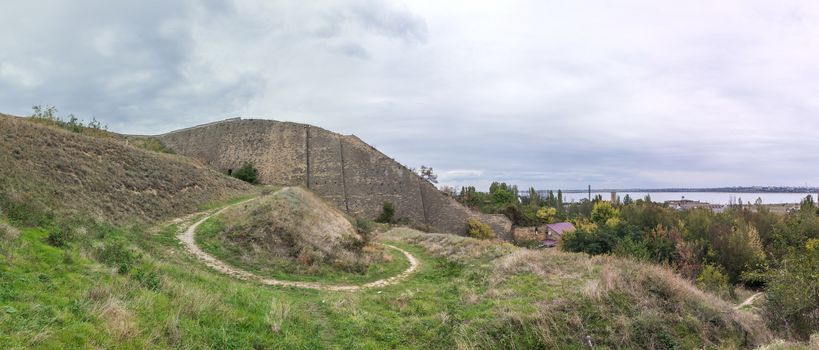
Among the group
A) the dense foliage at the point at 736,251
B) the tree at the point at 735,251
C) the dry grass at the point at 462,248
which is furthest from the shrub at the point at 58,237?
the tree at the point at 735,251

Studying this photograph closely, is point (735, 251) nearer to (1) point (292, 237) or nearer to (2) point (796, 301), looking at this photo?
(2) point (796, 301)

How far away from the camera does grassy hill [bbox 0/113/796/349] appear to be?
552 cm

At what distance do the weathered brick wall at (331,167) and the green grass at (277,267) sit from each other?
26440mm

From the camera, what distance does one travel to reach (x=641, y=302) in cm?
923

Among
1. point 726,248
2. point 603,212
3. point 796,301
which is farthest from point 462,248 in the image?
point 603,212

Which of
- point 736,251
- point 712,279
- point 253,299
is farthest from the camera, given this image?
point 736,251

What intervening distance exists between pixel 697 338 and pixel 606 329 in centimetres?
193

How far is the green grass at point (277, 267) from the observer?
1292cm

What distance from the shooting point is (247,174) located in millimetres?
40188

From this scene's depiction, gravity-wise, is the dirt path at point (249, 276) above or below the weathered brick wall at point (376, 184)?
below

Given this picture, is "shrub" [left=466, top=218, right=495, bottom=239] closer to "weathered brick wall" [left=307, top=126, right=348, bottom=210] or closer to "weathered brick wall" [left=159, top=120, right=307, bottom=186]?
"weathered brick wall" [left=307, top=126, right=348, bottom=210]

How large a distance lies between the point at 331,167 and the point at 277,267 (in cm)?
3003

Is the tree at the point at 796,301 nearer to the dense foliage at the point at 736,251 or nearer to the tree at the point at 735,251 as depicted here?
the dense foliage at the point at 736,251

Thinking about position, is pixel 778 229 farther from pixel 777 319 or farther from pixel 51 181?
pixel 51 181
